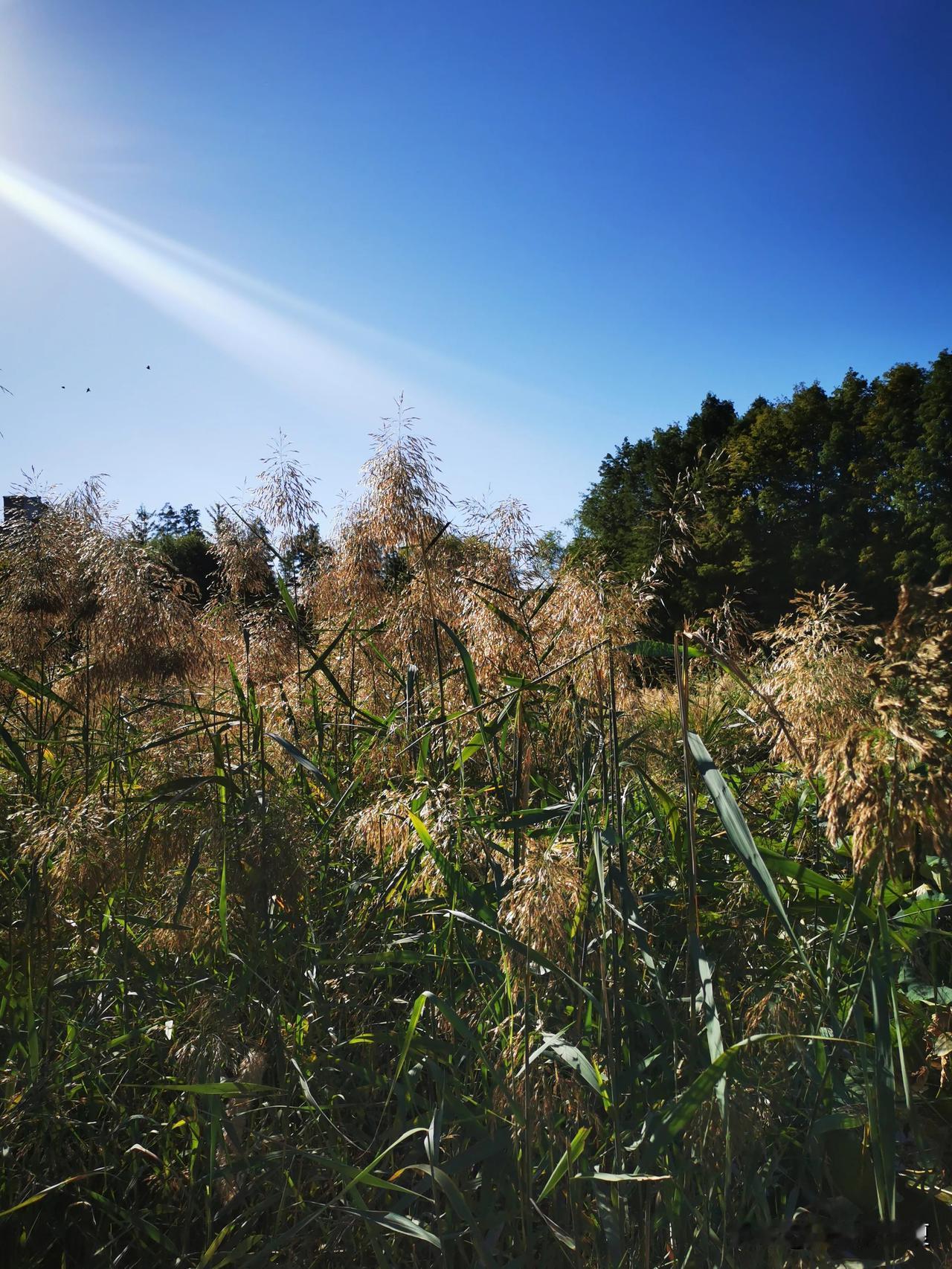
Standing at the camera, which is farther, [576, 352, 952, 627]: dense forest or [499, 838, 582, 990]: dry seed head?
[576, 352, 952, 627]: dense forest

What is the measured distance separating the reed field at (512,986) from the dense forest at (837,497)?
752 inches

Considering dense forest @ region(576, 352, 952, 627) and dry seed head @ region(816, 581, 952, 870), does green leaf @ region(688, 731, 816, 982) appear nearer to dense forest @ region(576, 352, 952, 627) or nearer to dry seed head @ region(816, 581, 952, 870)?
dry seed head @ region(816, 581, 952, 870)

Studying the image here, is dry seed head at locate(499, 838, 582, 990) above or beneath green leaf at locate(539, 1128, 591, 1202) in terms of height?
above

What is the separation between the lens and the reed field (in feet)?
3.80

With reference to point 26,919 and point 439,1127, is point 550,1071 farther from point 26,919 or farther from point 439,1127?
point 26,919

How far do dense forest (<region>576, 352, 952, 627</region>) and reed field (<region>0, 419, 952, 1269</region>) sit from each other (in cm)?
1910

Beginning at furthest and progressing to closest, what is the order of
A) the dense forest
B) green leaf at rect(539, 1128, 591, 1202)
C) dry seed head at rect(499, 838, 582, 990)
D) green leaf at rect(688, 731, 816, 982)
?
the dense forest → dry seed head at rect(499, 838, 582, 990) → green leaf at rect(539, 1128, 591, 1202) → green leaf at rect(688, 731, 816, 982)

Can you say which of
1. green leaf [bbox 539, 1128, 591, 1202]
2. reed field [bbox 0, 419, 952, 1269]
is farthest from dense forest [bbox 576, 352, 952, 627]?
green leaf [bbox 539, 1128, 591, 1202]

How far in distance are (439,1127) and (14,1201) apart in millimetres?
763

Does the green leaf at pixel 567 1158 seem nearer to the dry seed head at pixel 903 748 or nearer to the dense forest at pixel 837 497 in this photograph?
the dry seed head at pixel 903 748

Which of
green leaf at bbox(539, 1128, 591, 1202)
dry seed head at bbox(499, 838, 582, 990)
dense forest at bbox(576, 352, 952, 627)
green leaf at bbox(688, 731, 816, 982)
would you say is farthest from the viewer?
dense forest at bbox(576, 352, 952, 627)

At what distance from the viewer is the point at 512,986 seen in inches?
56.5

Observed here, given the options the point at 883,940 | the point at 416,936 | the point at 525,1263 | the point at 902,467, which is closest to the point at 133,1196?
the point at 416,936

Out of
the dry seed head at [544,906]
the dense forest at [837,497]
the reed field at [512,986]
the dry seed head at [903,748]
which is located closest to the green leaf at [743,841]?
the reed field at [512,986]
